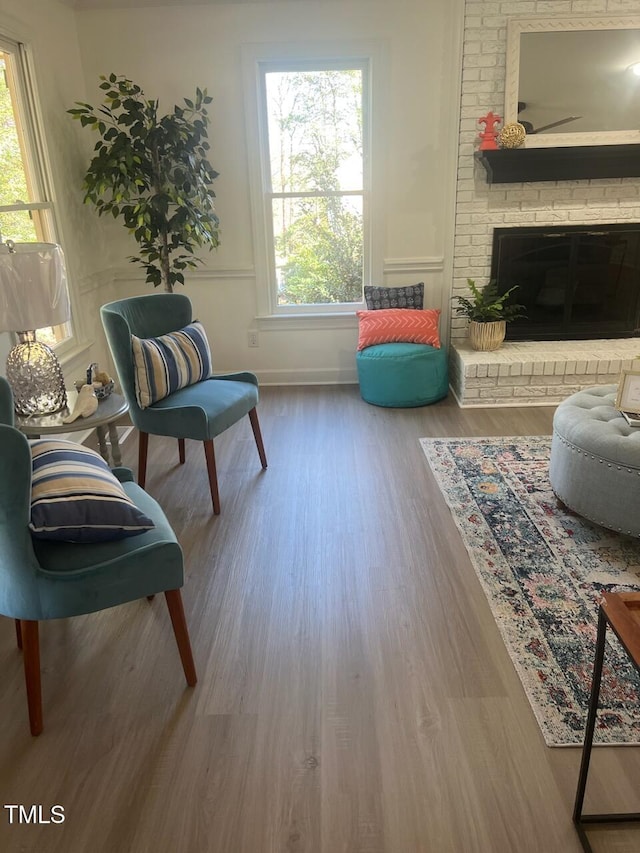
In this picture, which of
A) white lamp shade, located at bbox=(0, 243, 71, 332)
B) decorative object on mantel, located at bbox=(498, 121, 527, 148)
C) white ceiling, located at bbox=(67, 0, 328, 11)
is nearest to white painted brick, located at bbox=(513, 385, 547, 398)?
decorative object on mantel, located at bbox=(498, 121, 527, 148)

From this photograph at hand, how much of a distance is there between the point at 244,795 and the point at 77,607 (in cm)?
65

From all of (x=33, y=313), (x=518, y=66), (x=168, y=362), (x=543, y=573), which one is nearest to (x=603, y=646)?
(x=543, y=573)

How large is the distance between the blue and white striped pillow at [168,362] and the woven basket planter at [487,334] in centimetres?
197

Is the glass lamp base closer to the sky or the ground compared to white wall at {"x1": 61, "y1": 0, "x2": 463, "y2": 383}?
closer to the ground

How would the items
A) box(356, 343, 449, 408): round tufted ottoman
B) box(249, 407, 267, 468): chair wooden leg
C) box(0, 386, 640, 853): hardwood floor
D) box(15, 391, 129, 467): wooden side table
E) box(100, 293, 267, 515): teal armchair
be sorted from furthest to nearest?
box(356, 343, 449, 408): round tufted ottoman < box(249, 407, 267, 468): chair wooden leg < box(100, 293, 267, 515): teal armchair < box(15, 391, 129, 467): wooden side table < box(0, 386, 640, 853): hardwood floor

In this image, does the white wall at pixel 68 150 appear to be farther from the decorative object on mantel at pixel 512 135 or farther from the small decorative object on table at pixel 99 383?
the decorative object on mantel at pixel 512 135

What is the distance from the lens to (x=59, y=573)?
1.65 meters

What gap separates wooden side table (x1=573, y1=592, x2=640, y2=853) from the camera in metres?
1.15

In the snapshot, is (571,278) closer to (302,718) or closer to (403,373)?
(403,373)

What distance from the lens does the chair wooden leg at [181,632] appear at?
182cm

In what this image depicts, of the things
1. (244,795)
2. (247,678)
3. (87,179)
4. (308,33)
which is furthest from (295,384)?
(244,795)

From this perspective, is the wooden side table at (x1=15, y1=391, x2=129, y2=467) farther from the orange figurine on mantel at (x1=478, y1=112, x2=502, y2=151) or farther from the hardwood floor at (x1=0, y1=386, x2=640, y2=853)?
the orange figurine on mantel at (x1=478, y1=112, x2=502, y2=151)

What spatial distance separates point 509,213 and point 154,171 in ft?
7.63

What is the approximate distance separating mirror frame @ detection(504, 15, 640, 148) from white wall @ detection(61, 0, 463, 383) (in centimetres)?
33
